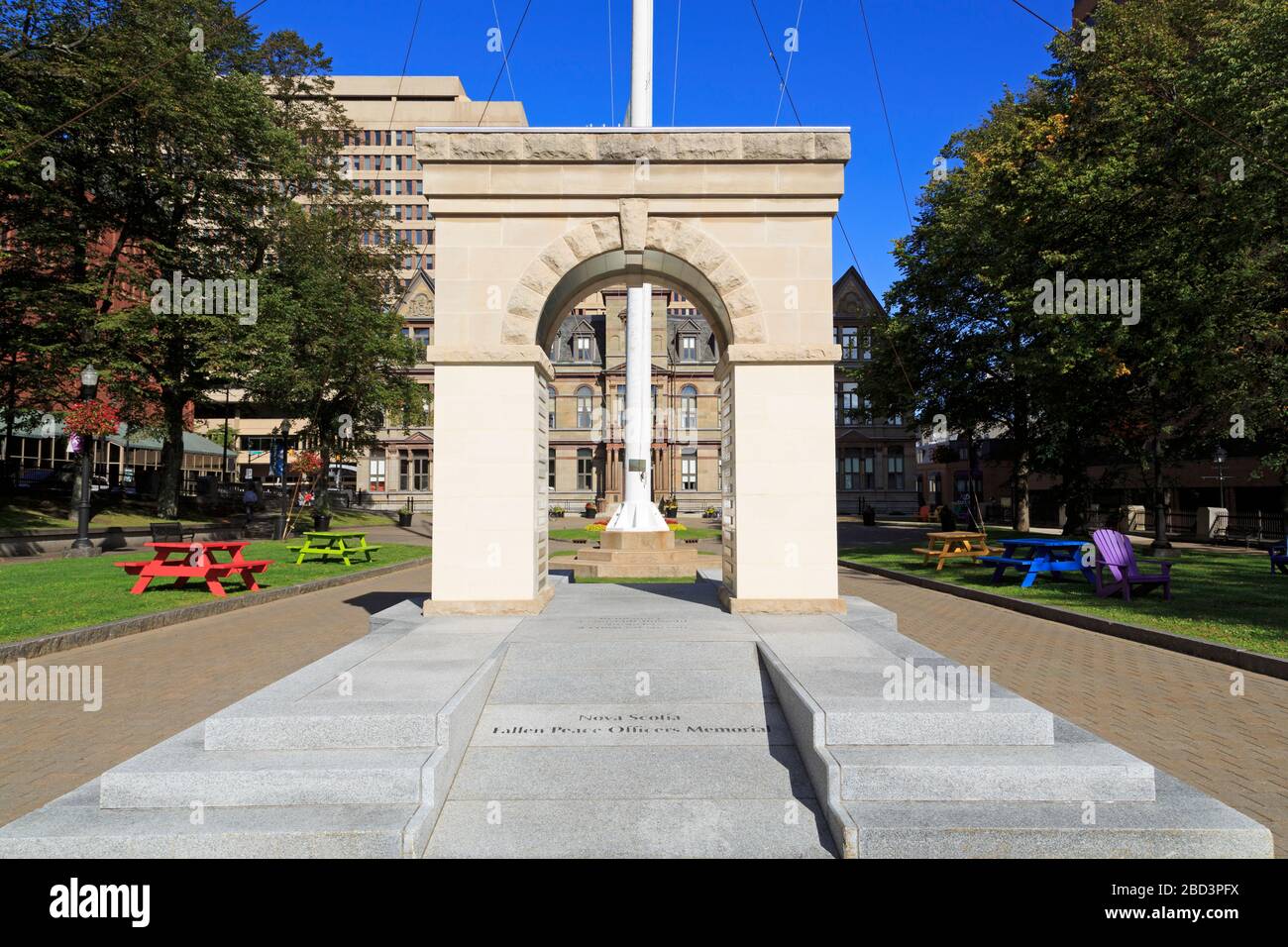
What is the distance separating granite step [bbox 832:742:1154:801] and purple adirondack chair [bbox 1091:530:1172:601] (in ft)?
34.6

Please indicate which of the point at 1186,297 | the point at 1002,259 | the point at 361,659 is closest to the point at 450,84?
the point at 1002,259

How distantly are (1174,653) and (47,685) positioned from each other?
13.6 metres

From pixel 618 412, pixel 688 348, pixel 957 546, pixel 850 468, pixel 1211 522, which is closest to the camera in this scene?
pixel 957 546

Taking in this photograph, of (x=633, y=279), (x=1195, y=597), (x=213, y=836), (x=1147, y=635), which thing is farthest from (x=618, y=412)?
(x=213, y=836)

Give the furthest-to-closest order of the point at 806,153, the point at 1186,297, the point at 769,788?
the point at 1186,297 → the point at 806,153 → the point at 769,788

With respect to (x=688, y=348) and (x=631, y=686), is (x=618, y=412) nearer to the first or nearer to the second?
(x=688, y=348)

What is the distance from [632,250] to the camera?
9477 millimetres

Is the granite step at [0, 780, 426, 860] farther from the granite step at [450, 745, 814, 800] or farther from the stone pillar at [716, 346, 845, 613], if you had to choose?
the stone pillar at [716, 346, 845, 613]

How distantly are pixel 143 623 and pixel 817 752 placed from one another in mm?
10687

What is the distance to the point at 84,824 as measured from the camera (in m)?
4.11

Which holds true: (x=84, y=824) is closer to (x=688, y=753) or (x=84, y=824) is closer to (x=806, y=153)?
(x=688, y=753)

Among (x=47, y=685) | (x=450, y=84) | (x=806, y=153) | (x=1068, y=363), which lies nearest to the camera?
(x=47, y=685)

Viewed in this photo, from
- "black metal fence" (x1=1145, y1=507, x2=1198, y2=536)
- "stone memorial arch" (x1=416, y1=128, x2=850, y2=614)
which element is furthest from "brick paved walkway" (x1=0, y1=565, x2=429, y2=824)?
"black metal fence" (x1=1145, y1=507, x2=1198, y2=536)

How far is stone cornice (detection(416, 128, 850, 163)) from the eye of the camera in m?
9.25
